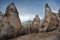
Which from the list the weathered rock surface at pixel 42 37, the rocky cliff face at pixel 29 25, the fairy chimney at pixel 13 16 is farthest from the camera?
the fairy chimney at pixel 13 16

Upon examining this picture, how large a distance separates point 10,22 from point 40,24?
116 cm

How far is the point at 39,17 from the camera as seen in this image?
19.8 feet

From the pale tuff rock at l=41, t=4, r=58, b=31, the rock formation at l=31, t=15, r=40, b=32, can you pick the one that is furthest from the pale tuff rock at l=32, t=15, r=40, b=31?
the pale tuff rock at l=41, t=4, r=58, b=31

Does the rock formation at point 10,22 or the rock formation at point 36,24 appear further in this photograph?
the rock formation at point 36,24

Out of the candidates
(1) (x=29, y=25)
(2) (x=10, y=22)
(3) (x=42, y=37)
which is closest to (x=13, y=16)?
(2) (x=10, y=22)

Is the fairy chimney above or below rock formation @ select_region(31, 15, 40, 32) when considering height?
above

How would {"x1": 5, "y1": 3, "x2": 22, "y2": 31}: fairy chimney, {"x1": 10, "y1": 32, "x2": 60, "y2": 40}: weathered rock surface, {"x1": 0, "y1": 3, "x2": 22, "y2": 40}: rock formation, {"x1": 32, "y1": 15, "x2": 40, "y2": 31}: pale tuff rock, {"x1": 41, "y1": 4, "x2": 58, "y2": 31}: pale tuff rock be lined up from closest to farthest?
{"x1": 10, "y1": 32, "x2": 60, "y2": 40}: weathered rock surface
{"x1": 0, "y1": 3, "x2": 22, "y2": 40}: rock formation
{"x1": 5, "y1": 3, "x2": 22, "y2": 31}: fairy chimney
{"x1": 41, "y1": 4, "x2": 58, "y2": 31}: pale tuff rock
{"x1": 32, "y1": 15, "x2": 40, "y2": 31}: pale tuff rock

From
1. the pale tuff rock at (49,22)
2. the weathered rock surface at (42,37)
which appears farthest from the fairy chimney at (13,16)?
the pale tuff rock at (49,22)

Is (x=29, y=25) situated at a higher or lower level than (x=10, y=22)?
lower

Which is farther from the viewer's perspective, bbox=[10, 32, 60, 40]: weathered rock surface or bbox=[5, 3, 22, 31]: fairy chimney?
bbox=[5, 3, 22, 31]: fairy chimney

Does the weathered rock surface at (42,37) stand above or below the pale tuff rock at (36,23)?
below

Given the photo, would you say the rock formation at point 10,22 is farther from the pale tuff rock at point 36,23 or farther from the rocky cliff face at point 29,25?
the pale tuff rock at point 36,23

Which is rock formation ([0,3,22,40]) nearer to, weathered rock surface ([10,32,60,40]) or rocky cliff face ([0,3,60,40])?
rocky cliff face ([0,3,60,40])

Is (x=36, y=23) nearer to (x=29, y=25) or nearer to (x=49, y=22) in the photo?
(x=29, y=25)
